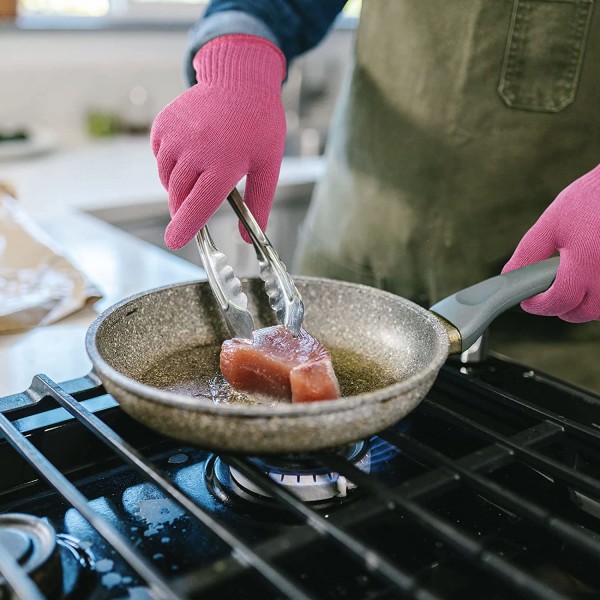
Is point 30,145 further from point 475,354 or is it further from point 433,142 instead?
point 475,354

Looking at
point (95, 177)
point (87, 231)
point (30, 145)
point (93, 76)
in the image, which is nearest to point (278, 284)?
point (87, 231)

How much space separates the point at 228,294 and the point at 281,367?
0.14m

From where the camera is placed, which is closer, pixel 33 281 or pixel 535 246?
pixel 535 246

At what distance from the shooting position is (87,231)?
1378 millimetres

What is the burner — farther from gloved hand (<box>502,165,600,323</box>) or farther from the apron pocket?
the apron pocket

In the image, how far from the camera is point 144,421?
0.55 m

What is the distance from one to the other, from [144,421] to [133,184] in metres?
1.36

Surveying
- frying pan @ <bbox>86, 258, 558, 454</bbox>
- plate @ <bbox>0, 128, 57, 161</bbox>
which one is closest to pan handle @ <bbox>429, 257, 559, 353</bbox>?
frying pan @ <bbox>86, 258, 558, 454</bbox>

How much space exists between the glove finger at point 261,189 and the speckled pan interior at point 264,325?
4.7 inches

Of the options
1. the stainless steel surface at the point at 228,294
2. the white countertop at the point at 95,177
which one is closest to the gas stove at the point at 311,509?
the stainless steel surface at the point at 228,294

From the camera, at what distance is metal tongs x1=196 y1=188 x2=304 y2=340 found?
0.70 meters

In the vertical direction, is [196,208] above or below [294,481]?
above

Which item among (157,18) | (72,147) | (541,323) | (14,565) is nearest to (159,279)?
(541,323)

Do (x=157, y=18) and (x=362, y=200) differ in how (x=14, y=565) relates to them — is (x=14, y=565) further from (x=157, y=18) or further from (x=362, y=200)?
(x=157, y=18)
